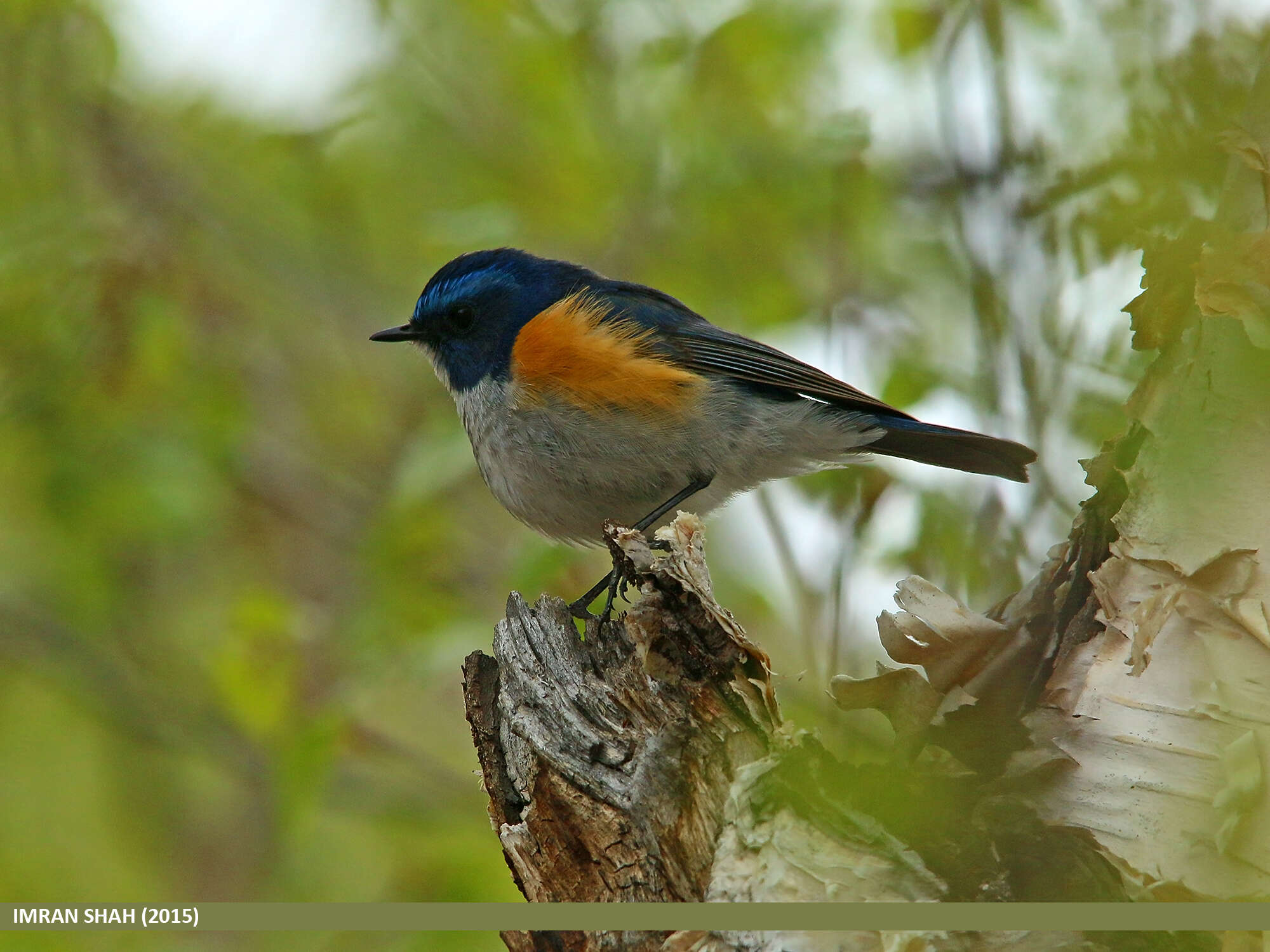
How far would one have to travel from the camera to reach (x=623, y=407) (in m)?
4.71

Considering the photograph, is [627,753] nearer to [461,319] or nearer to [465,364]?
[465,364]

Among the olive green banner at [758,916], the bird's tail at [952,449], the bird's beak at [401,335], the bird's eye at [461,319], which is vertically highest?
the bird's beak at [401,335]

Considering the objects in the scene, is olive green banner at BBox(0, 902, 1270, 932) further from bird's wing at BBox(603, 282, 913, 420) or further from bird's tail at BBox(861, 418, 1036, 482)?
bird's wing at BBox(603, 282, 913, 420)

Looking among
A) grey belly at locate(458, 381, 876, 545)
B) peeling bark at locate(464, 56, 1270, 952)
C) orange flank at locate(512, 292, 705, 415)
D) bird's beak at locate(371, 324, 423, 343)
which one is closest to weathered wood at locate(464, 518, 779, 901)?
peeling bark at locate(464, 56, 1270, 952)

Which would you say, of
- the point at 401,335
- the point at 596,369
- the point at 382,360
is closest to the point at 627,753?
the point at 596,369

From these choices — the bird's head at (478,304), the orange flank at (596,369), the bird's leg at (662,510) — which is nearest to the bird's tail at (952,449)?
the bird's leg at (662,510)

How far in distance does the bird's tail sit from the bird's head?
162cm

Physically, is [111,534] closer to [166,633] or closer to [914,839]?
[166,633]

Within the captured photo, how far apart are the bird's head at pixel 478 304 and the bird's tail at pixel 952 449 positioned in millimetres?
1623

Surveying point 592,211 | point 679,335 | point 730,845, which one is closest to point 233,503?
point 592,211

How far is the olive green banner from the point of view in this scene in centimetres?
212

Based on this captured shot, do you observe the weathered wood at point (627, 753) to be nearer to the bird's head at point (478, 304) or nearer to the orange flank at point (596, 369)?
the orange flank at point (596, 369)

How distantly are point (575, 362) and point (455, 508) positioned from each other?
2.27 meters

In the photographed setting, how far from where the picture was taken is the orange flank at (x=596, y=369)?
4.71 m
